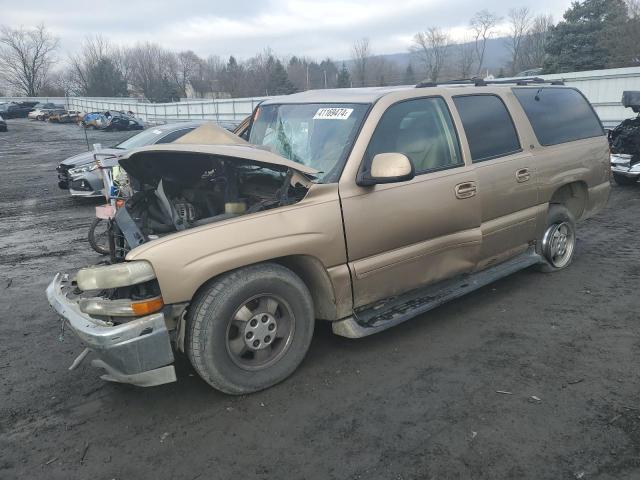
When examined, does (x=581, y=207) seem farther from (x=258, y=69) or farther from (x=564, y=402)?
(x=258, y=69)

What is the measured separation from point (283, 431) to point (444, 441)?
2.98ft

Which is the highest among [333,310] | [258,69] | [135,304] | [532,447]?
[258,69]

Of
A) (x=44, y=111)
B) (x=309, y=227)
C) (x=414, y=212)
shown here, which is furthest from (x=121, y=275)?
(x=44, y=111)

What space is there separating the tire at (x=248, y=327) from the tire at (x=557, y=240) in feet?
9.80

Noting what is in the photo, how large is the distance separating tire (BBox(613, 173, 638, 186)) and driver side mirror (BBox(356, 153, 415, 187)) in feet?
29.9

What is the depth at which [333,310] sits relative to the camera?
3.56m

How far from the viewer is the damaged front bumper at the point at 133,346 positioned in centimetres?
282

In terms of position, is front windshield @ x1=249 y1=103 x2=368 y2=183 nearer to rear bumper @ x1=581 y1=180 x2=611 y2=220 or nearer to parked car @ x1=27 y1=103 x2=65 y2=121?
rear bumper @ x1=581 y1=180 x2=611 y2=220

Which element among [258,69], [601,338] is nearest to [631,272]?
[601,338]

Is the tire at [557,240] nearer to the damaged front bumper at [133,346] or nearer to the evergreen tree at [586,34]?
the damaged front bumper at [133,346]

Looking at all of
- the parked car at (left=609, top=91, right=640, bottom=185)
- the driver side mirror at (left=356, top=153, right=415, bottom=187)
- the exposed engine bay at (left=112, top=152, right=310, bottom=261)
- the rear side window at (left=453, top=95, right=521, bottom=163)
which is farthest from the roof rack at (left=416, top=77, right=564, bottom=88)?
the parked car at (left=609, top=91, right=640, bottom=185)

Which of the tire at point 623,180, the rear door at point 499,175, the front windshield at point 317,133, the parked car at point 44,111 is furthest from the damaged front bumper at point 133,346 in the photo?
the parked car at point 44,111

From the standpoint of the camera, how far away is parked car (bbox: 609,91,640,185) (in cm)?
1008

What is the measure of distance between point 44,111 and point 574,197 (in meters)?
55.8
